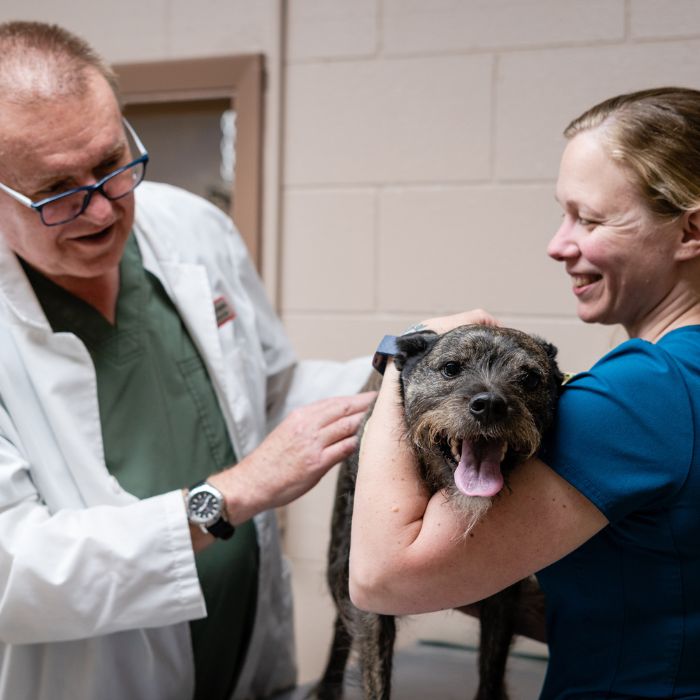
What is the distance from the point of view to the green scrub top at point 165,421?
1.66 m

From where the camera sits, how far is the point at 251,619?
71.7 inches

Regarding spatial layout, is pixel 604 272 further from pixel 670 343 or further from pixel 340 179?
pixel 340 179

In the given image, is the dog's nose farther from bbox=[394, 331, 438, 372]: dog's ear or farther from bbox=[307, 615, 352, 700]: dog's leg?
bbox=[307, 615, 352, 700]: dog's leg

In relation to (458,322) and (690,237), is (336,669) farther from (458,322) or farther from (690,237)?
(690,237)

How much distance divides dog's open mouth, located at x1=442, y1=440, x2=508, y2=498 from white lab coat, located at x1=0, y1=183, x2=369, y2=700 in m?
0.57

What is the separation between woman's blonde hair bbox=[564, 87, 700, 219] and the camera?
113cm

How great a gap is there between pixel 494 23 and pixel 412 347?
1.26 meters

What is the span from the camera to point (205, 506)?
1447 mm

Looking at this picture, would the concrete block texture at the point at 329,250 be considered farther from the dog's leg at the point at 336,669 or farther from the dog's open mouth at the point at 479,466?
the dog's open mouth at the point at 479,466

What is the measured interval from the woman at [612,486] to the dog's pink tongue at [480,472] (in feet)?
0.08

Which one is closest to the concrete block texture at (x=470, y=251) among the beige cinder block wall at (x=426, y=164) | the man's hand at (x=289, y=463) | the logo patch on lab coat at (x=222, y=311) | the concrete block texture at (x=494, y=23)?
the beige cinder block wall at (x=426, y=164)

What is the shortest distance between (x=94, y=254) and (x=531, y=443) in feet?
3.08

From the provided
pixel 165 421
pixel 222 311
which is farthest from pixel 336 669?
pixel 222 311

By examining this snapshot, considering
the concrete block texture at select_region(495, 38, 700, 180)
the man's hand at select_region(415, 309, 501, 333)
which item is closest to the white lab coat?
the man's hand at select_region(415, 309, 501, 333)
